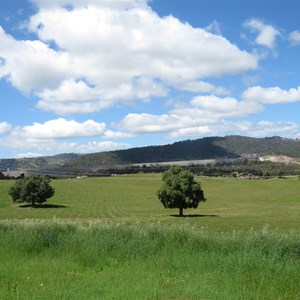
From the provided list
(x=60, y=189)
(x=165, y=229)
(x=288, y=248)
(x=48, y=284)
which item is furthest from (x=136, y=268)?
(x=60, y=189)

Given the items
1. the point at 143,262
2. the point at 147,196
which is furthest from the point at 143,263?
the point at 147,196

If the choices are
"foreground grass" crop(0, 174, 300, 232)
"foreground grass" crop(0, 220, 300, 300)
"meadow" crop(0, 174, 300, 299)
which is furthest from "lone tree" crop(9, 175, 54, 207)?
"foreground grass" crop(0, 220, 300, 300)

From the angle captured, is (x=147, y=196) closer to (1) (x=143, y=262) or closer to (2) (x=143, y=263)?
(1) (x=143, y=262)

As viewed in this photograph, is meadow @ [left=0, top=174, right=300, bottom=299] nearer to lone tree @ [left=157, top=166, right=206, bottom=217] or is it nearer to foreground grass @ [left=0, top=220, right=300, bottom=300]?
foreground grass @ [left=0, top=220, right=300, bottom=300]

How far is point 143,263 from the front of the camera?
11250mm

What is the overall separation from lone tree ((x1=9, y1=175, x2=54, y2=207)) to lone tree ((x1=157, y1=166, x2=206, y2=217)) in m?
38.1

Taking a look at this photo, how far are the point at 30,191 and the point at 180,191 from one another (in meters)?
43.9

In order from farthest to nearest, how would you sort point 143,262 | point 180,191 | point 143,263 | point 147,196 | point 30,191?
1. point 147,196
2. point 30,191
3. point 180,191
4. point 143,262
5. point 143,263

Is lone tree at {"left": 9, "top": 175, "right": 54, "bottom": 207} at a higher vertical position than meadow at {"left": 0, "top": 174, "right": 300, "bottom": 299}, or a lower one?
lower

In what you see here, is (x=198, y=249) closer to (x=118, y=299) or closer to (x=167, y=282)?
(x=167, y=282)

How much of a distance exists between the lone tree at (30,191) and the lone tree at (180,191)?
38.1m

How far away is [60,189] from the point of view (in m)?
136

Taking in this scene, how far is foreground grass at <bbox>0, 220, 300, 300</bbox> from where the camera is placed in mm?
8727

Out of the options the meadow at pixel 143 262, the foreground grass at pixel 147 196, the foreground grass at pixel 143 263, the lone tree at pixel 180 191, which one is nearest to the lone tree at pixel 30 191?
the foreground grass at pixel 147 196
